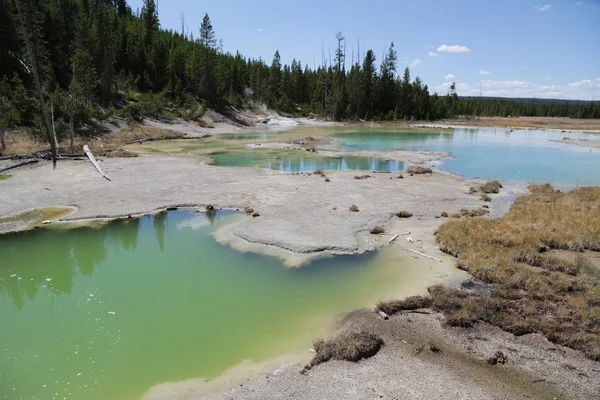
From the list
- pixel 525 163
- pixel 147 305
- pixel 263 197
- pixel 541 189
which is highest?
pixel 525 163

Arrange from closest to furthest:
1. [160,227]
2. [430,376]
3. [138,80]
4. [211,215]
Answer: [430,376]
[160,227]
[211,215]
[138,80]

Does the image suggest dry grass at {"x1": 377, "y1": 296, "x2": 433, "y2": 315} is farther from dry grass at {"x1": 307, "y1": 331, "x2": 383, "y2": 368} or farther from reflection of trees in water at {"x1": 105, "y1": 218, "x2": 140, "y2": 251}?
reflection of trees in water at {"x1": 105, "y1": 218, "x2": 140, "y2": 251}

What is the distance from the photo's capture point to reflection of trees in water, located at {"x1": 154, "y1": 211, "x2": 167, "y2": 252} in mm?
15226

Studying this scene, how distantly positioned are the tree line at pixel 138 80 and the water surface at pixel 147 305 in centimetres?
1953

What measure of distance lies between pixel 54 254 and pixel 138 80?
69307 millimetres

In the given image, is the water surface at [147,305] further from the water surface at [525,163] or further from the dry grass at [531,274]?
the water surface at [525,163]

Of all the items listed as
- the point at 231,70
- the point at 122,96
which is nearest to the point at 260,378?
the point at 122,96

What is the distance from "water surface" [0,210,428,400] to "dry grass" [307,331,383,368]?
2.25ft

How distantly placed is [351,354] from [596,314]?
620cm

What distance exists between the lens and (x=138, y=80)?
7431 cm

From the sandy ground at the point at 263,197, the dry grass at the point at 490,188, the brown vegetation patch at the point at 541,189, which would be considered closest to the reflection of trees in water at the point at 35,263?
the sandy ground at the point at 263,197

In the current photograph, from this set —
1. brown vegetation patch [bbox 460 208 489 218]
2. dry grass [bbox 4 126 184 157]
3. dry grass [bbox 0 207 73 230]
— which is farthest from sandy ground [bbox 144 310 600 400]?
dry grass [bbox 4 126 184 157]

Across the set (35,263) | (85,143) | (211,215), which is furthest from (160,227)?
(85,143)

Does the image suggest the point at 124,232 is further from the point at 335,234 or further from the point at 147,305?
the point at 335,234
